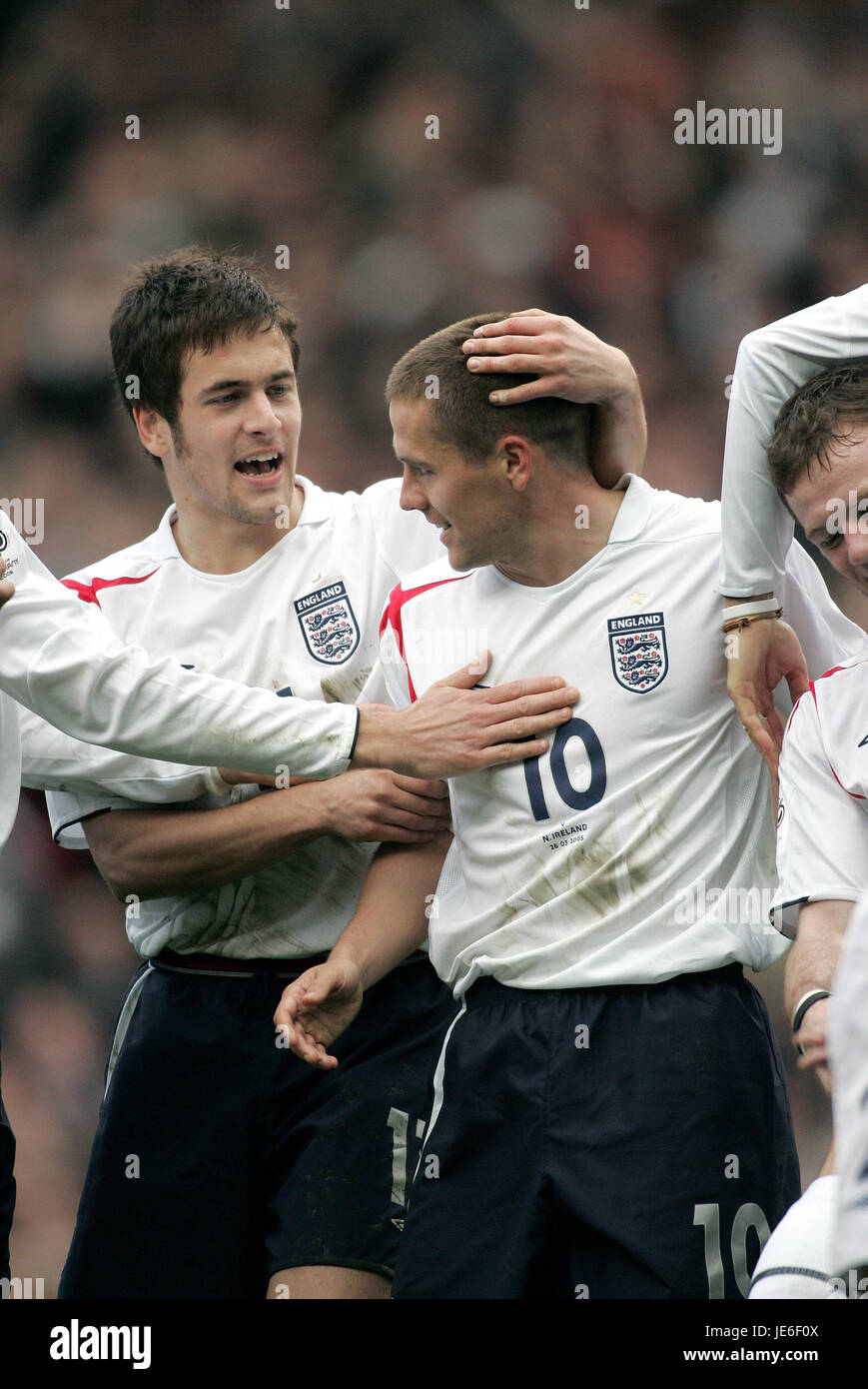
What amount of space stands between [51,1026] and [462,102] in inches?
132

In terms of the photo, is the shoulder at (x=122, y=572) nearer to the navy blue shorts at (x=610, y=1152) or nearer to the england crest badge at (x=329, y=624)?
the england crest badge at (x=329, y=624)

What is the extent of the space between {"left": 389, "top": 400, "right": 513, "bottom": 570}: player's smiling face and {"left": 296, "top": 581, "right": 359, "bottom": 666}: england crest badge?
43cm

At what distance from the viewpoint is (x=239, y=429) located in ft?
9.13

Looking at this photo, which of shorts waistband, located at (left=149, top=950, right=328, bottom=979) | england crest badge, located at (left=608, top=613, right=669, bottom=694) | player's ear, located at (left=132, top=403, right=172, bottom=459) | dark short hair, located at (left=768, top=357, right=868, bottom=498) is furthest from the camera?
player's ear, located at (left=132, top=403, right=172, bottom=459)

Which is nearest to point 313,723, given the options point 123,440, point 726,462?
point 726,462

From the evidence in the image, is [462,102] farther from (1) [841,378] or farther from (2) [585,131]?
(1) [841,378]

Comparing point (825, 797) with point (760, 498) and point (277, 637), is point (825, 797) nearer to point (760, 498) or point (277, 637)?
point (760, 498)

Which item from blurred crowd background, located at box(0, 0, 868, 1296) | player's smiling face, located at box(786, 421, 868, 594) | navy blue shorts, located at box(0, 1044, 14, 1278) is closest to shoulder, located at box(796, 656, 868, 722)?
player's smiling face, located at box(786, 421, 868, 594)

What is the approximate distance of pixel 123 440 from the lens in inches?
203

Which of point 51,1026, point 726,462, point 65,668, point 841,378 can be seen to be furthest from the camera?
point 51,1026

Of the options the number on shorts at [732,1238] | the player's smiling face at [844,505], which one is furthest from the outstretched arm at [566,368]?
the number on shorts at [732,1238]

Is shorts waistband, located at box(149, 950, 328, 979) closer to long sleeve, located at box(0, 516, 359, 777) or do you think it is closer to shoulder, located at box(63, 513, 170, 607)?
long sleeve, located at box(0, 516, 359, 777)

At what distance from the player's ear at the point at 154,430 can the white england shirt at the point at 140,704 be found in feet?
1.65

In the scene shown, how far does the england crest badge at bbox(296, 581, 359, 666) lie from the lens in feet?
8.90
